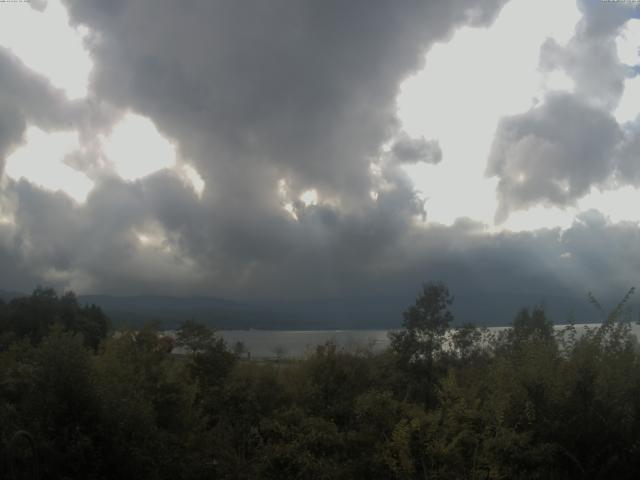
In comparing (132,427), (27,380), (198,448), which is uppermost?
(27,380)

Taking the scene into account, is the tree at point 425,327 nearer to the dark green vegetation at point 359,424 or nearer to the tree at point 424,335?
the tree at point 424,335

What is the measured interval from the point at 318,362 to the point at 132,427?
6894 mm

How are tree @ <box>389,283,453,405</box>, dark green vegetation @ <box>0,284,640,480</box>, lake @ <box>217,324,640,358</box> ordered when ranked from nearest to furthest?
dark green vegetation @ <box>0,284,640,480</box>, lake @ <box>217,324,640,358</box>, tree @ <box>389,283,453,405</box>

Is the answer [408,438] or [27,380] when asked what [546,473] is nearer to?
[408,438]

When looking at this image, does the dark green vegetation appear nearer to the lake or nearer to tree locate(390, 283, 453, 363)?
the lake

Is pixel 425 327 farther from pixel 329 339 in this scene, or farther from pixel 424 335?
pixel 329 339

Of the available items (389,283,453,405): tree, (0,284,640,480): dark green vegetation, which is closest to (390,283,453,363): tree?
(389,283,453,405): tree

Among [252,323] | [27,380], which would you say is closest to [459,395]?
[27,380]

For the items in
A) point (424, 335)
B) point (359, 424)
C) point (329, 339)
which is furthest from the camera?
point (424, 335)

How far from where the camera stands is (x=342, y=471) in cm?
992

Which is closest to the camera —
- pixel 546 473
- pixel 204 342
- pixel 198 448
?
pixel 546 473

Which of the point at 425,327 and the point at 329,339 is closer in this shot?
the point at 329,339

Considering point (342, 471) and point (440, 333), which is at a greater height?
point (440, 333)

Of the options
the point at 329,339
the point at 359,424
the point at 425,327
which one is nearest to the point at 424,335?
the point at 425,327
